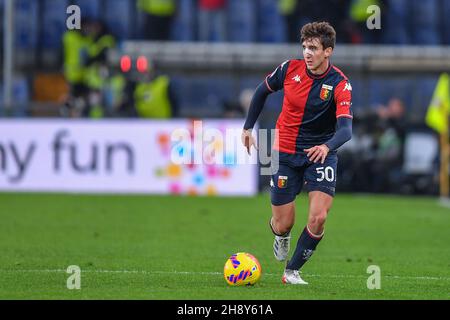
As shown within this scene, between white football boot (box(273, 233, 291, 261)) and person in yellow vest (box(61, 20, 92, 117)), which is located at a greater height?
person in yellow vest (box(61, 20, 92, 117))

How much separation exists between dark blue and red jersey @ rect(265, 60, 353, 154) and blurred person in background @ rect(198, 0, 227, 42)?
16.0 meters

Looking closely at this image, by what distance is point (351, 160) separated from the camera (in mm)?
24906

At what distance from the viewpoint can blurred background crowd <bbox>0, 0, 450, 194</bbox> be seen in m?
24.9

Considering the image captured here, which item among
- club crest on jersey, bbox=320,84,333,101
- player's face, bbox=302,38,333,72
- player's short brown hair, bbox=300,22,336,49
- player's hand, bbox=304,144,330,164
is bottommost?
player's hand, bbox=304,144,330,164

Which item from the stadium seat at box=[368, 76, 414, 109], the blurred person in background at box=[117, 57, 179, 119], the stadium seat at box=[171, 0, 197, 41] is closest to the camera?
the blurred person in background at box=[117, 57, 179, 119]

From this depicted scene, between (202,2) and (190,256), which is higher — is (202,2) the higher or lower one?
the higher one

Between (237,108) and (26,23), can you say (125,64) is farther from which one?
(26,23)

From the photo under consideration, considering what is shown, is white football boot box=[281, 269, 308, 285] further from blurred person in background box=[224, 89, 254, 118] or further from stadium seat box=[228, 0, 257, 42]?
stadium seat box=[228, 0, 257, 42]

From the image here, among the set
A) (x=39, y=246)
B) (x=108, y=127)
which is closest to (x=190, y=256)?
(x=39, y=246)

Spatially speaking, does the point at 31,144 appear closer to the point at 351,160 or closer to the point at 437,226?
the point at 351,160

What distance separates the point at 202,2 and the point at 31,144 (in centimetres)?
601

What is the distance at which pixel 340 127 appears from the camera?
10617 mm

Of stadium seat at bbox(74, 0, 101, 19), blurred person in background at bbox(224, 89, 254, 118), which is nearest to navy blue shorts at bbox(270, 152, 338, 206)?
blurred person in background at bbox(224, 89, 254, 118)

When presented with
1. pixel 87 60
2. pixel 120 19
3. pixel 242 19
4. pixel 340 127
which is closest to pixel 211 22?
pixel 242 19
